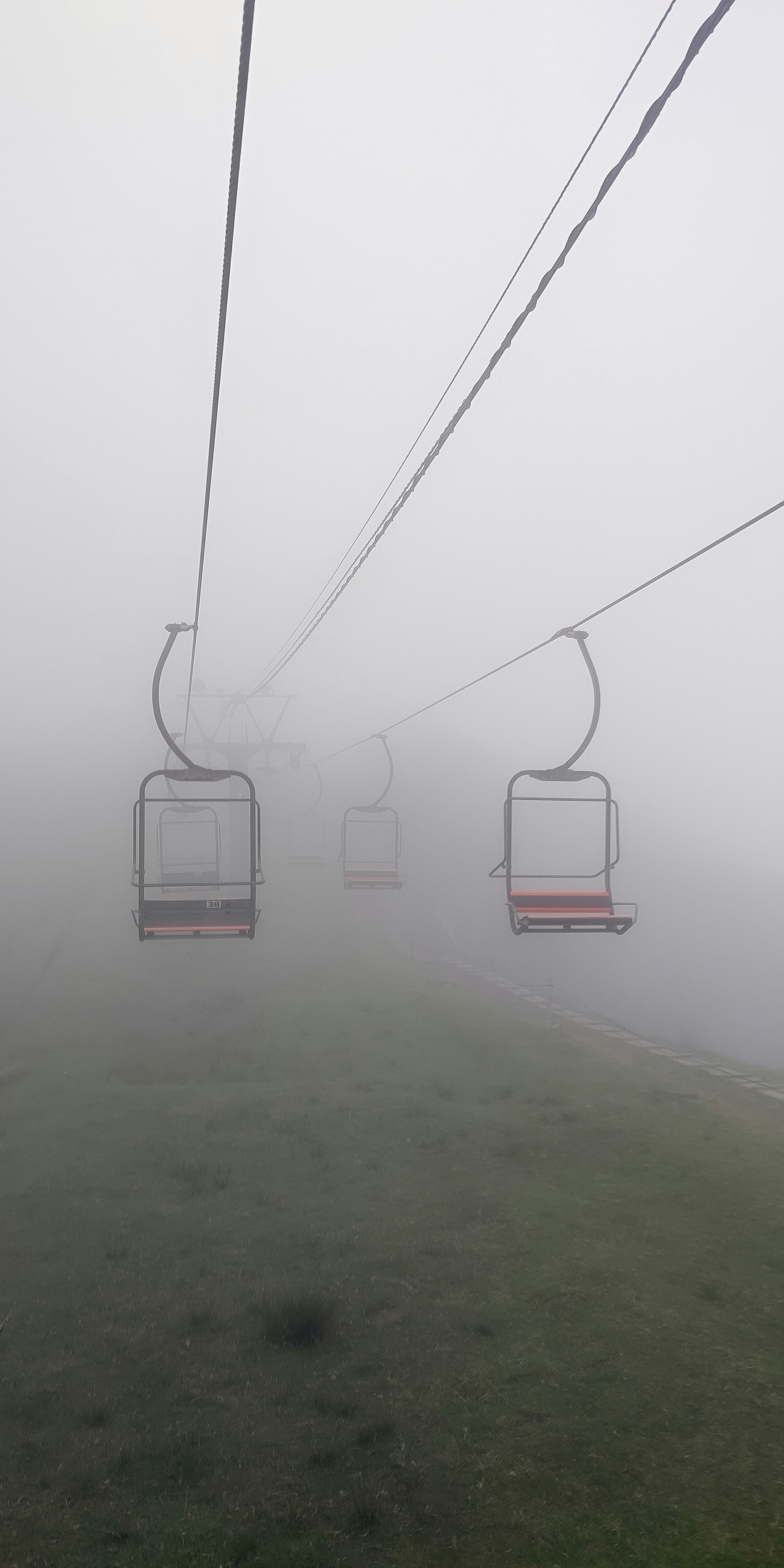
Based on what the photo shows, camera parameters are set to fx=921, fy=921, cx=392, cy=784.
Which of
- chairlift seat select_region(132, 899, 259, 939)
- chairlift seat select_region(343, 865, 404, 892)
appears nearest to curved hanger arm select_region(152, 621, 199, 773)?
chairlift seat select_region(132, 899, 259, 939)

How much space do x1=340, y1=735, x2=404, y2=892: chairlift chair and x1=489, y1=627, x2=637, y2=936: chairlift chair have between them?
11.5 feet

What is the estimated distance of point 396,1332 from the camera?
10117mm

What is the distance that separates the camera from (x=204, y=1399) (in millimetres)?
8992

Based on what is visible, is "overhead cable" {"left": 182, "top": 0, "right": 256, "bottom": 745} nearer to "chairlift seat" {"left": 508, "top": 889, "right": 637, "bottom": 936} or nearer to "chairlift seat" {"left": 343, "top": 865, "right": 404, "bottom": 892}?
"chairlift seat" {"left": 508, "top": 889, "right": 637, "bottom": 936}

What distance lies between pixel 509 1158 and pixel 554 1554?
872 cm

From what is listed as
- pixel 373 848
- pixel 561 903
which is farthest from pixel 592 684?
pixel 373 848

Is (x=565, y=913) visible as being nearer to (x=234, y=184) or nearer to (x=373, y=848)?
(x=234, y=184)

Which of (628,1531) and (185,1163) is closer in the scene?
(628,1531)

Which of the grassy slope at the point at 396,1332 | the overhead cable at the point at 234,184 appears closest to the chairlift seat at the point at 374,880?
the grassy slope at the point at 396,1332

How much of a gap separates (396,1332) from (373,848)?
57.9 meters

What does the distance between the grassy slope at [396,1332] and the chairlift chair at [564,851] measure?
4.07m

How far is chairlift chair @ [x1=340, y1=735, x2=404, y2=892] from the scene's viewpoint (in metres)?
26.7

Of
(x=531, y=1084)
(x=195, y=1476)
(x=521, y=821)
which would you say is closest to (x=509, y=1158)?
(x=531, y=1084)

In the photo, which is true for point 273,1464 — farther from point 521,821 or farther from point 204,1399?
Answer: point 521,821
